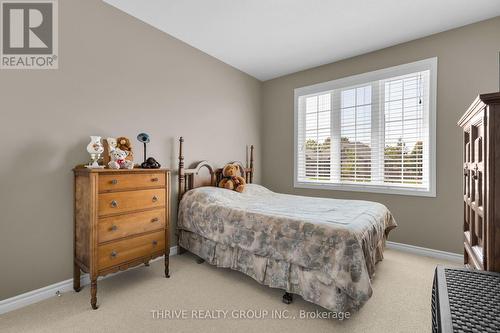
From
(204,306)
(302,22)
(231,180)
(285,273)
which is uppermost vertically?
(302,22)

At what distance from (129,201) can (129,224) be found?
20cm

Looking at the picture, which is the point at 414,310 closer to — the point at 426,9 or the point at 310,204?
the point at 310,204

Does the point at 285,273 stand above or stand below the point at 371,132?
below

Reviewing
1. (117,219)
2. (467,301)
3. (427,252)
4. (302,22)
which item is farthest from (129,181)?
(427,252)

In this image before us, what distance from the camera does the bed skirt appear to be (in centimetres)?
165

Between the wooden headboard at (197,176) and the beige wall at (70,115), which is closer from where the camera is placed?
the beige wall at (70,115)

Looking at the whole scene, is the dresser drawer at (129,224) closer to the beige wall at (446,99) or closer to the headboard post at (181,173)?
the headboard post at (181,173)

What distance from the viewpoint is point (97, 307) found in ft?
5.94

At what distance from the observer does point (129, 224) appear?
2041 mm

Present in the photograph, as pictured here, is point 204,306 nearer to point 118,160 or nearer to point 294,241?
point 294,241

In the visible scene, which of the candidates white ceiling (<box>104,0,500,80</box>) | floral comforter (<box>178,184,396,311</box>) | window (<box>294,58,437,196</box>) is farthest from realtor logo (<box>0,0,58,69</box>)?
window (<box>294,58,437,196</box>)

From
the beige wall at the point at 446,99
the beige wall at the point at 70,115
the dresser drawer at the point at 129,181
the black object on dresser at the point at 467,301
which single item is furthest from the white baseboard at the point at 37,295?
the beige wall at the point at 446,99

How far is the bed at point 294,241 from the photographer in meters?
1.62

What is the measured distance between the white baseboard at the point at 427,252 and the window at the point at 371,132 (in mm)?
692
